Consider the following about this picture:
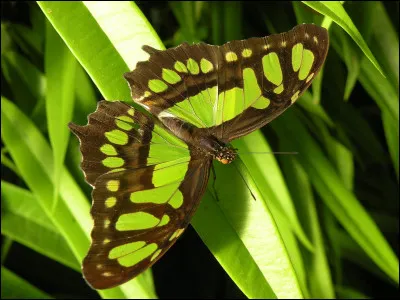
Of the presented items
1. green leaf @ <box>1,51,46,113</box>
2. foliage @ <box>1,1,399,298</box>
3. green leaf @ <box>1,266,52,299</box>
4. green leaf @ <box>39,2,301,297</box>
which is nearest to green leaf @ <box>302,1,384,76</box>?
foliage @ <box>1,1,399,298</box>

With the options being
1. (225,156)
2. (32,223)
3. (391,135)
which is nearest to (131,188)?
(225,156)

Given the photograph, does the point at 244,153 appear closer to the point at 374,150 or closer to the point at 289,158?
the point at 289,158

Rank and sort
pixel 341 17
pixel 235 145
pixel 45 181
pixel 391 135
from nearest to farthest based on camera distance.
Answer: pixel 341 17 → pixel 235 145 → pixel 45 181 → pixel 391 135

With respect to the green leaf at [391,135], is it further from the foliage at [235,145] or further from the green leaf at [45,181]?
the green leaf at [45,181]

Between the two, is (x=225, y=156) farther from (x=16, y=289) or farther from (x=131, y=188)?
(x=16, y=289)

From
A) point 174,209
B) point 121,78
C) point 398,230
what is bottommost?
point 174,209

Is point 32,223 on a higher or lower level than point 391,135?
lower

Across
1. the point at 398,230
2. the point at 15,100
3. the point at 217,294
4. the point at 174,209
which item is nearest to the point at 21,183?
the point at 15,100

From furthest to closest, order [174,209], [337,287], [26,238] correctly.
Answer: [337,287], [26,238], [174,209]
